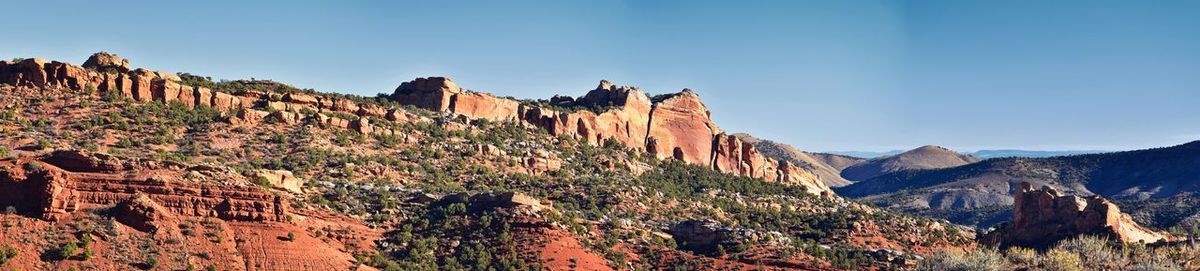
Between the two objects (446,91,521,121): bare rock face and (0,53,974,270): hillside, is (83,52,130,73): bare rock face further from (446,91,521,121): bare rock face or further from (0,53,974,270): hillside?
(446,91,521,121): bare rock face

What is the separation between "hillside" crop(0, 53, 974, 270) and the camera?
56125 mm

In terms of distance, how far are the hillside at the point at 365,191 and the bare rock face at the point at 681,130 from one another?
3.31 metres

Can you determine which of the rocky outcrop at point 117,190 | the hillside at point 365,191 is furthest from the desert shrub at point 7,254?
the rocky outcrop at point 117,190

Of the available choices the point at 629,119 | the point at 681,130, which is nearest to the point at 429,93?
the point at 629,119

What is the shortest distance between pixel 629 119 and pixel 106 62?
49795mm

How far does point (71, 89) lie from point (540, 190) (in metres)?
34.1

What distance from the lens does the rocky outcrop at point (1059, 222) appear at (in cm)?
7912

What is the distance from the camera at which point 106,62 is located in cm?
8719

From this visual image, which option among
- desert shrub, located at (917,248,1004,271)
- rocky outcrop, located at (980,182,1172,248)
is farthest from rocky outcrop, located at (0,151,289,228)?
rocky outcrop, located at (980,182,1172,248)

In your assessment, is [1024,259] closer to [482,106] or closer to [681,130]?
[482,106]

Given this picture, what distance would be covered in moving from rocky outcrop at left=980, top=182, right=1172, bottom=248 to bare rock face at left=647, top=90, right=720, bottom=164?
1419 inches

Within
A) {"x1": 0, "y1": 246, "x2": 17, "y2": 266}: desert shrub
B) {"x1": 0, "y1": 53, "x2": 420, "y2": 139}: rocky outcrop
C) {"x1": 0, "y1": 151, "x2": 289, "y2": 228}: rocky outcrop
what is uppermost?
{"x1": 0, "y1": 53, "x2": 420, "y2": 139}: rocky outcrop

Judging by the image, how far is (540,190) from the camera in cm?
8438

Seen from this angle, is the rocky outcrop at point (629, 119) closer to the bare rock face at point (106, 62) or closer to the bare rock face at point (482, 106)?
the bare rock face at point (482, 106)
